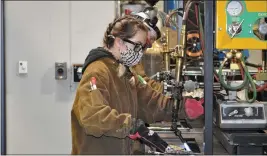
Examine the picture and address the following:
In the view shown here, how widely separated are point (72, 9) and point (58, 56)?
0.40 m

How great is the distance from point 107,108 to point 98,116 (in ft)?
0.16

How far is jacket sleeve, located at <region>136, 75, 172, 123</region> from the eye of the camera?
6.08ft

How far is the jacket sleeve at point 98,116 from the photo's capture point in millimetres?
1391

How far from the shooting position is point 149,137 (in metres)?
1.40

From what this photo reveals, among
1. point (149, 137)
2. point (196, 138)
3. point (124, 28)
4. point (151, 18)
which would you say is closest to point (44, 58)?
point (151, 18)

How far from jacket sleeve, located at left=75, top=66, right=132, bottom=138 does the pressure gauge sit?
1.87ft

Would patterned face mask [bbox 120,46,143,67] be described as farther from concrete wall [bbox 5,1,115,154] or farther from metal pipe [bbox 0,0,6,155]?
metal pipe [bbox 0,0,6,155]

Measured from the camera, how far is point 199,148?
1.54m

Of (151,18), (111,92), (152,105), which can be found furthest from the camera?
(151,18)

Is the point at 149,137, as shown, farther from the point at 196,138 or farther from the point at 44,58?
the point at 44,58

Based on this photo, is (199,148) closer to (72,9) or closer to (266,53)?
(266,53)

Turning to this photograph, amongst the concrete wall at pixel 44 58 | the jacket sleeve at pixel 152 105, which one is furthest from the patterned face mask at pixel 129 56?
the concrete wall at pixel 44 58

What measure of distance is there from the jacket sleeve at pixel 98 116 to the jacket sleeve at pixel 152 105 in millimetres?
454

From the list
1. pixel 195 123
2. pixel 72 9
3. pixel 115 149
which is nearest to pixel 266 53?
pixel 195 123
